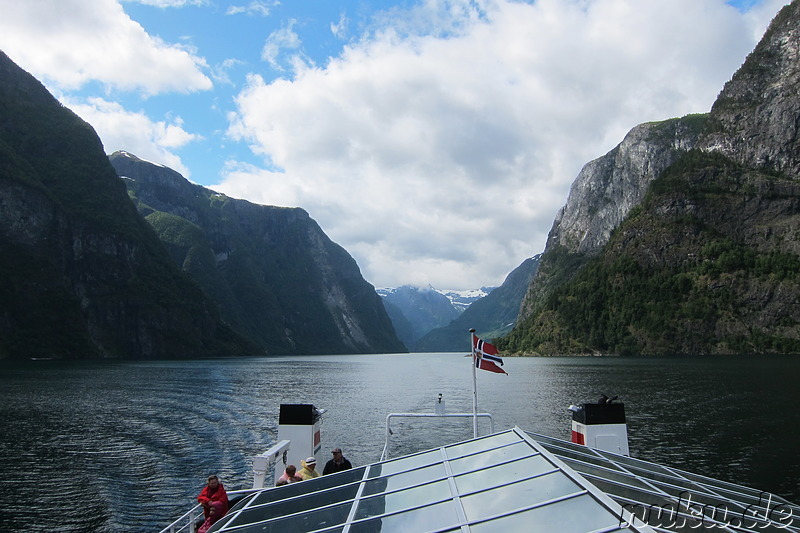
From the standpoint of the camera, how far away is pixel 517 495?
30.2 ft

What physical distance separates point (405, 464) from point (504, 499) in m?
3.67

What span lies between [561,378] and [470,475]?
10524cm

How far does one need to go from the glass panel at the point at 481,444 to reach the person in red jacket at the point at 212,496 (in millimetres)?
7532

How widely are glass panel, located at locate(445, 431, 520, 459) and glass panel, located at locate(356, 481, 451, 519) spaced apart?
173cm

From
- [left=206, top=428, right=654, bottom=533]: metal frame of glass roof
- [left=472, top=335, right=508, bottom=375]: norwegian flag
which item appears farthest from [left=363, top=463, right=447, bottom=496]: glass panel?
[left=472, top=335, right=508, bottom=375]: norwegian flag

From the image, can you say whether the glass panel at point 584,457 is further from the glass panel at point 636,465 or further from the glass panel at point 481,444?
the glass panel at point 481,444

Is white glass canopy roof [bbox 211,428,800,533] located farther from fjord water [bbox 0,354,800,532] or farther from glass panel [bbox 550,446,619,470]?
fjord water [bbox 0,354,800,532]

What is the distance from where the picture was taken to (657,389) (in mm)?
80250

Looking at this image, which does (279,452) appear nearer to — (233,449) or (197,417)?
(233,449)

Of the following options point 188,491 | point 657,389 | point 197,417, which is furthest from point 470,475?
point 657,389

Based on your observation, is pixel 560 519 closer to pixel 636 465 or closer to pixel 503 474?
pixel 503 474

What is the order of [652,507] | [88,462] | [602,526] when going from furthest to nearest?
[88,462], [652,507], [602,526]

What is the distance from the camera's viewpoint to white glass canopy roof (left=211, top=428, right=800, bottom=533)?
834cm

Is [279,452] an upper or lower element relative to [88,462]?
upper
